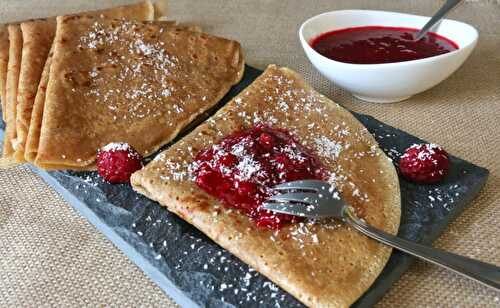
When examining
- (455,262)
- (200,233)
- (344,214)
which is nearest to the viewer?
(455,262)

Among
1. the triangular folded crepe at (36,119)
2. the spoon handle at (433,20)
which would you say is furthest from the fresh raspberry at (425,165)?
the triangular folded crepe at (36,119)

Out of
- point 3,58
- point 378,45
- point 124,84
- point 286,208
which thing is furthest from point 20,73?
point 378,45

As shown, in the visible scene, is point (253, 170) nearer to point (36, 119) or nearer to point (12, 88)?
point (36, 119)

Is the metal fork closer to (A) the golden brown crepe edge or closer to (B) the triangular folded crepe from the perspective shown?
(B) the triangular folded crepe

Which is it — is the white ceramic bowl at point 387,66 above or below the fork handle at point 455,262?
above

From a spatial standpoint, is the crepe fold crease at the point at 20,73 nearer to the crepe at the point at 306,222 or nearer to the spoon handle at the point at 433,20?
the crepe at the point at 306,222

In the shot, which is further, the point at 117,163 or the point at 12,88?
the point at 12,88

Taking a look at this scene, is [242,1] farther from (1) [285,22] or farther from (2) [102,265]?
(2) [102,265]
